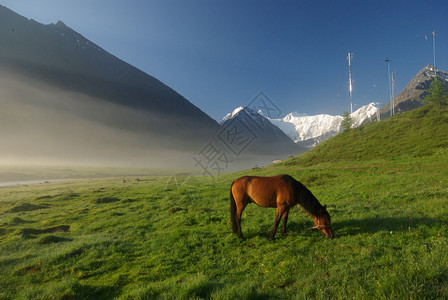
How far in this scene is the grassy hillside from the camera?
38947 millimetres

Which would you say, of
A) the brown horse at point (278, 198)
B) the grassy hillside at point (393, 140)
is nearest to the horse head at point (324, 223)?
the brown horse at point (278, 198)

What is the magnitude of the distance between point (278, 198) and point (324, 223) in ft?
7.31

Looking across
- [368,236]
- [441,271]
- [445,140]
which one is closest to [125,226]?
[368,236]

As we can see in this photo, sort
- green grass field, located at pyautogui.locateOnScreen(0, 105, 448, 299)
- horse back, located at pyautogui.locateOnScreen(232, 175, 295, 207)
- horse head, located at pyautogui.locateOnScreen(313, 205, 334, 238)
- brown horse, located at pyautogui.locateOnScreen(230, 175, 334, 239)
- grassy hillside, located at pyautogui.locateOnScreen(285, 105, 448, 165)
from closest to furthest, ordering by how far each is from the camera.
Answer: green grass field, located at pyautogui.locateOnScreen(0, 105, 448, 299), horse head, located at pyautogui.locateOnScreen(313, 205, 334, 238), brown horse, located at pyautogui.locateOnScreen(230, 175, 334, 239), horse back, located at pyautogui.locateOnScreen(232, 175, 295, 207), grassy hillside, located at pyautogui.locateOnScreen(285, 105, 448, 165)

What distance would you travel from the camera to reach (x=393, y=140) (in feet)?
153

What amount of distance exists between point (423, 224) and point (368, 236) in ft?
8.13

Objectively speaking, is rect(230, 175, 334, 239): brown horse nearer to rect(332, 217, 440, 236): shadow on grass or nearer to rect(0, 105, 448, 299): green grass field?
rect(0, 105, 448, 299): green grass field

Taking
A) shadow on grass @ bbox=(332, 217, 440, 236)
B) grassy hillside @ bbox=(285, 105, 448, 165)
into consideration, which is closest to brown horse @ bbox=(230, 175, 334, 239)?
shadow on grass @ bbox=(332, 217, 440, 236)

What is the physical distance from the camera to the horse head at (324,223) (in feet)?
27.7

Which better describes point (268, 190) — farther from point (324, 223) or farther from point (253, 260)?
point (253, 260)

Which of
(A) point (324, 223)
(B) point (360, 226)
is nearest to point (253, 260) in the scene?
(A) point (324, 223)

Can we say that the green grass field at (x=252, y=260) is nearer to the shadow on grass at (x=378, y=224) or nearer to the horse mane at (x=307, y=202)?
the shadow on grass at (x=378, y=224)

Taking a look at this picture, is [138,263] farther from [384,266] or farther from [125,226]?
[384,266]

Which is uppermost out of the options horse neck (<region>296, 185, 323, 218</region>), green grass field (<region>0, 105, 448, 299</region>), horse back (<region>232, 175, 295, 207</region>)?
horse back (<region>232, 175, 295, 207</region>)
